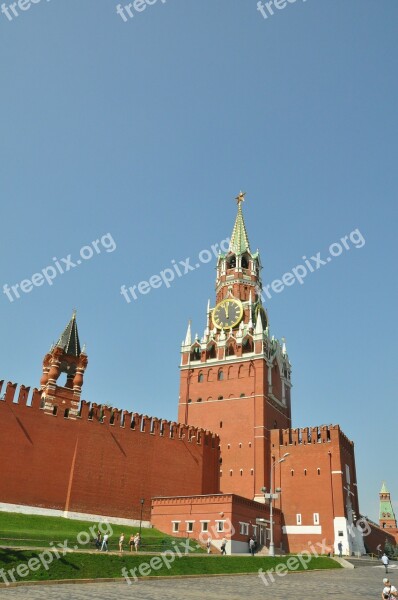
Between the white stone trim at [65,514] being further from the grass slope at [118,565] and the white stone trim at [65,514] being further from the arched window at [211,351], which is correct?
the arched window at [211,351]

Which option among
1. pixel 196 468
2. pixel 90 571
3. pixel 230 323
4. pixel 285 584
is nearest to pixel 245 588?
pixel 285 584

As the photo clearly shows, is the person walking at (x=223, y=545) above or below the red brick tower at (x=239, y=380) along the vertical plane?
below

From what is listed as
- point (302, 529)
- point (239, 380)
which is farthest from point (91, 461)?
point (302, 529)

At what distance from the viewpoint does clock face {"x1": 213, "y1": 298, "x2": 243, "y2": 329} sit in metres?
58.2

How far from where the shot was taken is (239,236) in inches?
2611

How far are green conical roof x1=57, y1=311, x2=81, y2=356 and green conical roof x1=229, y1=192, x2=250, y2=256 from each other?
27.1 meters

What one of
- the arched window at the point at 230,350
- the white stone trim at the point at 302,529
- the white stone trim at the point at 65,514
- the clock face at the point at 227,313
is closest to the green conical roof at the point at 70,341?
the white stone trim at the point at 65,514

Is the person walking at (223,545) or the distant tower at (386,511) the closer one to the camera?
the person walking at (223,545)

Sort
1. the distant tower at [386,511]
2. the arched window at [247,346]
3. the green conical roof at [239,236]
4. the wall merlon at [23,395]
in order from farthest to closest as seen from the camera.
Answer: the distant tower at [386,511], the green conical roof at [239,236], the arched window at [247,346], the wall merlon at [23,395]

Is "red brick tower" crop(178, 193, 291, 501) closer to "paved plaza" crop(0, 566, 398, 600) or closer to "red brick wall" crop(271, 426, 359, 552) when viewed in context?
"red brick wall" crop(271, 426, 359, 552)

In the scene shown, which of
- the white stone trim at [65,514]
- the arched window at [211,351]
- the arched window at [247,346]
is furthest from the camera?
the arched window at [211,351]

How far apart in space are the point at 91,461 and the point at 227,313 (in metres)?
25.4

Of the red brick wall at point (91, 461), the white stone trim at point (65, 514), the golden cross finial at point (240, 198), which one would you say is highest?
the golden cross finial at point (240, 198)

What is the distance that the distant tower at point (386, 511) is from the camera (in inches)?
4196
